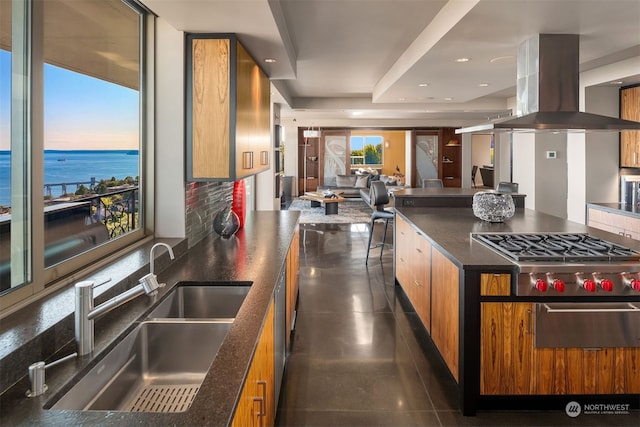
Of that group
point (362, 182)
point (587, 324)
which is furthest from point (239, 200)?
point (362, 182)

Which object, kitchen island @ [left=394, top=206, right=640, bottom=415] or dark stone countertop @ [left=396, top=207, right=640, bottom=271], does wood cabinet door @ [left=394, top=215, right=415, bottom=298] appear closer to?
dark stone countertop @ [left=396, top=207, right=640, bottom=271]

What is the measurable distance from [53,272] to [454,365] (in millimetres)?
2103

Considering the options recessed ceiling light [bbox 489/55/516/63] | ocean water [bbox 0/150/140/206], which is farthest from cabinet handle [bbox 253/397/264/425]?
recessed ceiling light [bbox 489/55/516/63]

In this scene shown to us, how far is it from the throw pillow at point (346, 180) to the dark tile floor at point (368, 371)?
1033cm

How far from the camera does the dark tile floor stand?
248 cm

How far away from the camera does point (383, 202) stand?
706cm

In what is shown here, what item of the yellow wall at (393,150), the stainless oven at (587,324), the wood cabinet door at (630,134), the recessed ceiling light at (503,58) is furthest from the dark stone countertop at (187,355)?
the yellow wall at (393,150)

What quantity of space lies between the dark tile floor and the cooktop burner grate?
852 mm

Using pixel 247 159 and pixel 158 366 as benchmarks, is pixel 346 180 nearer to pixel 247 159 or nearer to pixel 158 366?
pixel 247 159

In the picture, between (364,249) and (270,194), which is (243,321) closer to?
(364,249)

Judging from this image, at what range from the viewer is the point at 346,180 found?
1545 centimetres

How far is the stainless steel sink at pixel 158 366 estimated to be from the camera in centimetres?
155

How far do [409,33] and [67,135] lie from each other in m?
3.34

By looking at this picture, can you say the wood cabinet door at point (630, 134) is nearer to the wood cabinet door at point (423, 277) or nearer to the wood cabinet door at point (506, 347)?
the wood cabinet door at point (423, 277)
